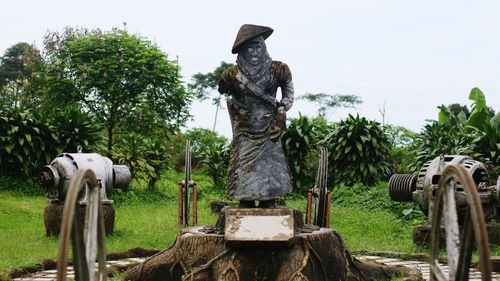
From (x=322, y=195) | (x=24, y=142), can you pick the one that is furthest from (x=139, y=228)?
(x=24, y=142)

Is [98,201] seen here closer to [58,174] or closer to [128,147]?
[58,174]

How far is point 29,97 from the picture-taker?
2622 cm

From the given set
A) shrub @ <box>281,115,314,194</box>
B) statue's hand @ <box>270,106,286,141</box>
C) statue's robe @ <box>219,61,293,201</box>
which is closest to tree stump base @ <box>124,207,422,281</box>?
statue's robe @ <box>219,61,293,201</box>

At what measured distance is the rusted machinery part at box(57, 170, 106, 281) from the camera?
3.44m

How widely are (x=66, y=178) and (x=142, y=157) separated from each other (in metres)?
7.05

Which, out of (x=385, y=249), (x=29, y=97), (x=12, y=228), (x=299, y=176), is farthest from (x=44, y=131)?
(x=29, y=97)

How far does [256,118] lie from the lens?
727 centimetres

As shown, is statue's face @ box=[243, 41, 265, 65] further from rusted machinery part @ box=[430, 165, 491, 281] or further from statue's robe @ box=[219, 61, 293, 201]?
rusted machinery part @ box=[430, 165, 491, 281]

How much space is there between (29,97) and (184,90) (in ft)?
24.5

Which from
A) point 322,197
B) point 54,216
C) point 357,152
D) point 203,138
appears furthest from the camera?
point 203,138

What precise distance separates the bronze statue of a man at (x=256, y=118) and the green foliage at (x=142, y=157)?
9239mm

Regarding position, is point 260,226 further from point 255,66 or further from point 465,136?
point 465,136

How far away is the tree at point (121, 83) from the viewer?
2017 cm

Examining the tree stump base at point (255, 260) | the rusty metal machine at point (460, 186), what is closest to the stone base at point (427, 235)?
the rusty metal machine at point (460, 186)
